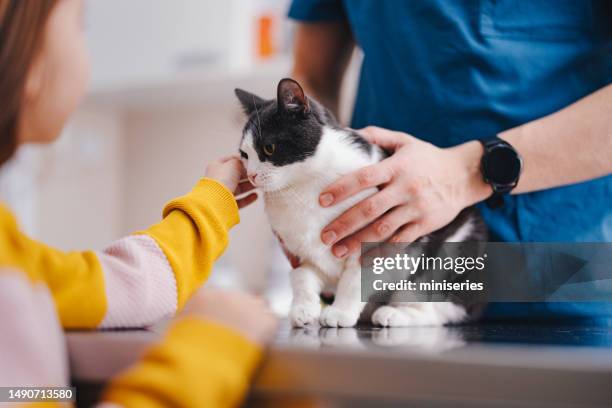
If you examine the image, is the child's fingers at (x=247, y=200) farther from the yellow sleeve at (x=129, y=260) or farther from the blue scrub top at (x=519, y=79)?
the blue scrub top at (x=519, y=79)

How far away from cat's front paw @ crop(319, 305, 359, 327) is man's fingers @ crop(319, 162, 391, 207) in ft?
0.43

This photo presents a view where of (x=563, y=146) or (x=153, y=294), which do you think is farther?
(x=563, y=146)

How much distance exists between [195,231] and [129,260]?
86 millimetres

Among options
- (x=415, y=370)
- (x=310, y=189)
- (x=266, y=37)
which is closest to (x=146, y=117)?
(x=266, y=37)

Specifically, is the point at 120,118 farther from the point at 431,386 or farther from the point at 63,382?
the point at 431,386

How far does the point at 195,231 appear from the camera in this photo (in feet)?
2.20

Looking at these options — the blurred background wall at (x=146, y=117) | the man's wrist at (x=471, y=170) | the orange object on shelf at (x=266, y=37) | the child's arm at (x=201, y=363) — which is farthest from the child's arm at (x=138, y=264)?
the orange object on shelf at (x=266, y=37)

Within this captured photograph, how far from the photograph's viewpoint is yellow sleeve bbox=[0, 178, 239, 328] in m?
0.54

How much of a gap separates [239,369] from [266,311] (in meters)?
0.10

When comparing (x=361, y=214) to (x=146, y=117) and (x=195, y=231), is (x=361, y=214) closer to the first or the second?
(x=195, y=231)

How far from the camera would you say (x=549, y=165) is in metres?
0.78

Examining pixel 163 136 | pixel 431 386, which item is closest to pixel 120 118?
pixel 163 136

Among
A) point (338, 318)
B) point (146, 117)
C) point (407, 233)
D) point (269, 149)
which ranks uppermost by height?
point (146, 117)

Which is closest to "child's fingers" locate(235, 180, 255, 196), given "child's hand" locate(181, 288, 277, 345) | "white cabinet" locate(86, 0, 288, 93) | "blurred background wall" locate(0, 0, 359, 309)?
"child's hand" locate(181, 288, 277, 345)
